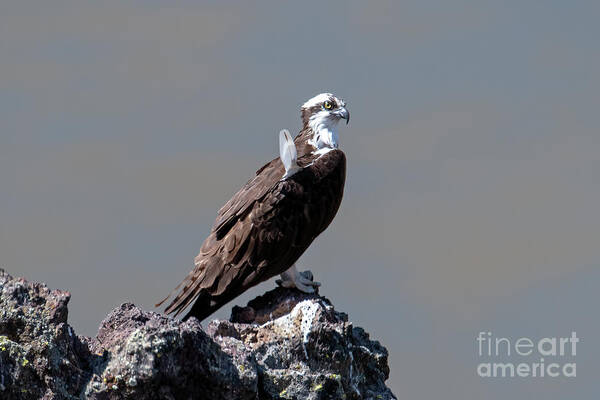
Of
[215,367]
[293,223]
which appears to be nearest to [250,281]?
[293,223]

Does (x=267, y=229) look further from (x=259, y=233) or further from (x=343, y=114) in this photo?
(x=343, y=114)

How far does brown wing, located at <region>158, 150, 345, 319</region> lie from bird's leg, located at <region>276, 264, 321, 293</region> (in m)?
0.10

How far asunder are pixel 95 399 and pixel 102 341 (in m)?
1.24

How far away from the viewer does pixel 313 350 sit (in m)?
9.82

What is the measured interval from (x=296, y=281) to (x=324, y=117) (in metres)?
2.26

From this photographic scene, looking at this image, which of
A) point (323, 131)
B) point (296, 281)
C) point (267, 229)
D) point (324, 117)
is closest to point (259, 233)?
point (267, 229)

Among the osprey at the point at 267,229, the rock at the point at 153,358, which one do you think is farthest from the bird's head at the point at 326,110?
the rock at the point at 153,358

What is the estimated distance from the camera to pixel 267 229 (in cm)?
1194

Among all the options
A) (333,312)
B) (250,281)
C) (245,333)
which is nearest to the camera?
(245,333)

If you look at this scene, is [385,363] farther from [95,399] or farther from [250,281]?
[95,399]

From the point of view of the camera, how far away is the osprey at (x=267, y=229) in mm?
11789

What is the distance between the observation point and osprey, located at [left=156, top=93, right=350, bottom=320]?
1179cm

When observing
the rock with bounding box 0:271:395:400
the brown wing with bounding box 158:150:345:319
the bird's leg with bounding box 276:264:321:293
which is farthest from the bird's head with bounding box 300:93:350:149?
the rock with bounding box 0:271:395:400

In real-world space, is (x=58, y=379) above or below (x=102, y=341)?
below
